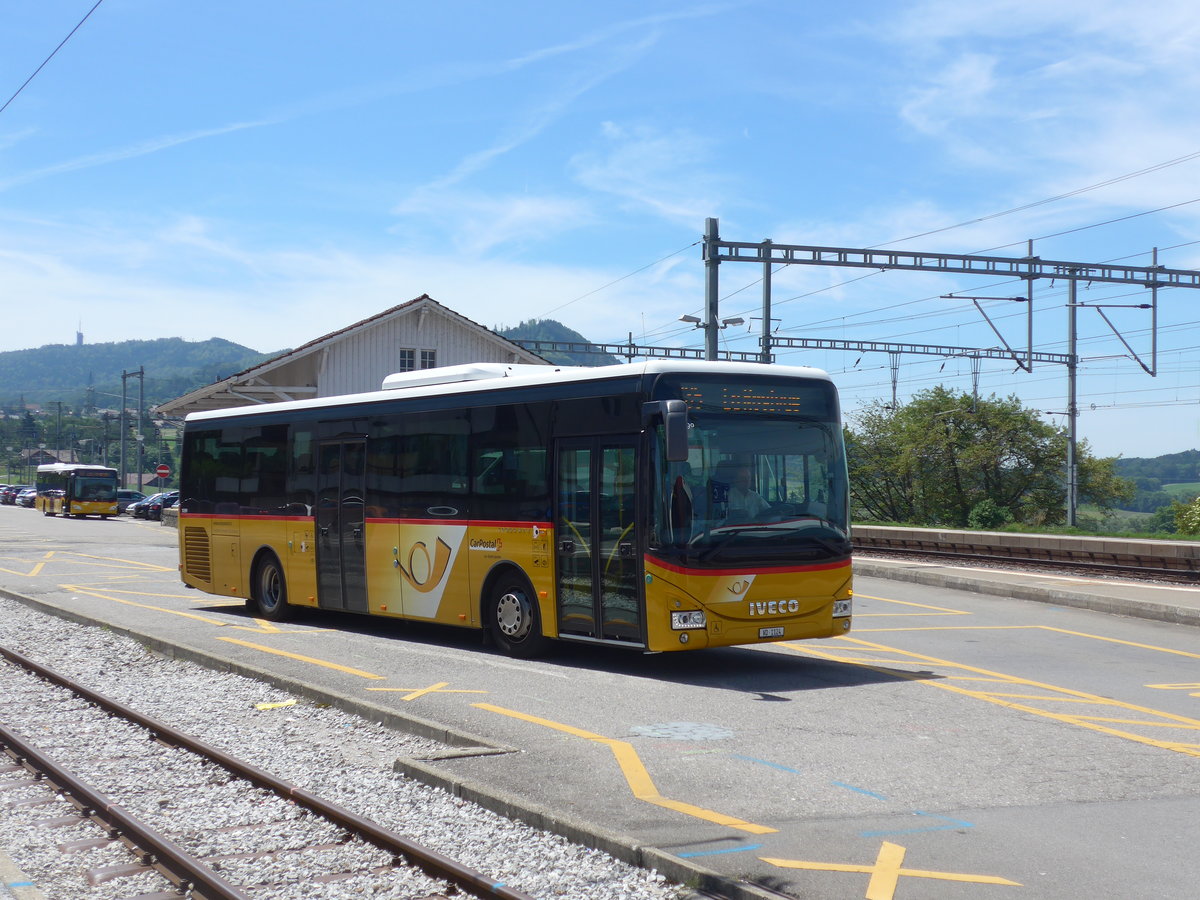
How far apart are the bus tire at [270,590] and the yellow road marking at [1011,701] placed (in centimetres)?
687

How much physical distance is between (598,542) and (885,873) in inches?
249

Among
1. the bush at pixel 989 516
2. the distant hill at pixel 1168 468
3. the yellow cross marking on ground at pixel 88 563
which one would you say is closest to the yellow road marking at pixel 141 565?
the yellow cross marking on ground at pixel 88 563

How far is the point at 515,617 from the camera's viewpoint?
42.3ft

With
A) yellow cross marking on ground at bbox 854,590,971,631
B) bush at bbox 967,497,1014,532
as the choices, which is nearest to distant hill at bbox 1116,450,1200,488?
bush at bbox 967,497,1014,532

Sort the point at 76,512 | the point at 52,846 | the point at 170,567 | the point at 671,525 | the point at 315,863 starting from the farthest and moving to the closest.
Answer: the point at 76,512 < the point at 170,567 < the point at 671,525 < the point at 52,846 < the point at 315,863

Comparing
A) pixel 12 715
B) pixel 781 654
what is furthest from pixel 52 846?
pixel 781 654

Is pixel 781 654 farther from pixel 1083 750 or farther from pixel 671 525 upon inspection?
pixel 1083 750

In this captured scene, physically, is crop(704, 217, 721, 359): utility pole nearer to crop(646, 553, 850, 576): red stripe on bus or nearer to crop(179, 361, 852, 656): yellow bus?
crop(179, 361, 852, 656): yellow bus

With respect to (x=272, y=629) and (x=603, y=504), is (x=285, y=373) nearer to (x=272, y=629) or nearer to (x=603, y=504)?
(x=272, y=629)

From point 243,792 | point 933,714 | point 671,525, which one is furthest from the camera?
point 671,525

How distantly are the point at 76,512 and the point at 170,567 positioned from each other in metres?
42.3

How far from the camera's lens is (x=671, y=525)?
435 inches

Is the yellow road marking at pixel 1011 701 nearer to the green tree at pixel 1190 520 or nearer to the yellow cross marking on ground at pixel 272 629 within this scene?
the yellow cross marking on ground at pixel 272 629

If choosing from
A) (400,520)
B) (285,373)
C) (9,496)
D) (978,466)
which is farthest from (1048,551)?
(9,496)
